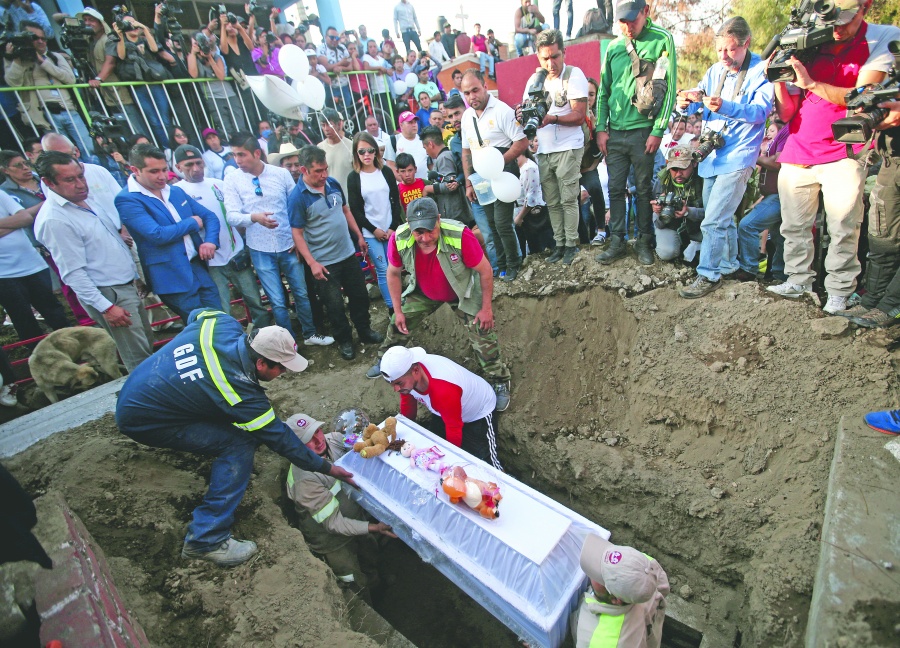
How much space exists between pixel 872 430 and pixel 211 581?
159 inches

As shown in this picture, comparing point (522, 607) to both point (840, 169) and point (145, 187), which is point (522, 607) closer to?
point (840, 169)

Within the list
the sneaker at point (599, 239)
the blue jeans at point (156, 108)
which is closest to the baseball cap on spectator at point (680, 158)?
the sneaker at point (599, 239)

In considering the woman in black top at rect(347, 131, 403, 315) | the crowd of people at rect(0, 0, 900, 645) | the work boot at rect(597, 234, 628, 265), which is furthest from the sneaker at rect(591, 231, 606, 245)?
the woman in black top at rect(347, 131, 403, 315)

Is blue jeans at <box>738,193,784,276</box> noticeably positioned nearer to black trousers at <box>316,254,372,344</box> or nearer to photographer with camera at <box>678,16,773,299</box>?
photographer with camera at <box>678,16,773,299</box>

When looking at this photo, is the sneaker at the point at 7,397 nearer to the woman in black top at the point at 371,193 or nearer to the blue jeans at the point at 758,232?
the woman in black top at the point at 371,193

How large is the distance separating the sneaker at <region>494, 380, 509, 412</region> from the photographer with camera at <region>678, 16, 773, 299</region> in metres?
1.85

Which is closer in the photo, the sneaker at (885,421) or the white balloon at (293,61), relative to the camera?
the sneaker at (885,421)

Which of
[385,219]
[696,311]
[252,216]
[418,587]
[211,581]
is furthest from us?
[385,219]

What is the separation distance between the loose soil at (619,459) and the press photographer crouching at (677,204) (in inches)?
11.7

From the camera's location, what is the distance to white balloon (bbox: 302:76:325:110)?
6.29 meters

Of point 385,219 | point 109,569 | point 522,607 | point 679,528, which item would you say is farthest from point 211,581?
point 385,219

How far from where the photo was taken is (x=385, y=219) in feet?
16.6

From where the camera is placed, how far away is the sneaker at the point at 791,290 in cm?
375

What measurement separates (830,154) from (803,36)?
82 cm
